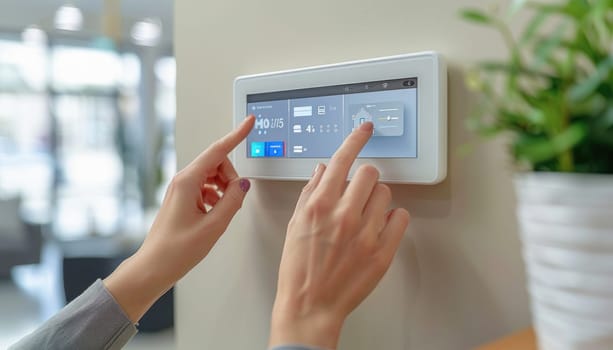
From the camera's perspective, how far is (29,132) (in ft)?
17.1

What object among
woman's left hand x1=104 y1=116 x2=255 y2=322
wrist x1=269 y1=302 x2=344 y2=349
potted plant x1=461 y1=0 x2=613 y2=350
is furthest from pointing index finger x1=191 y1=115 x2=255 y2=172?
potted plant x1=461 y1=0 x2=613 y2=350

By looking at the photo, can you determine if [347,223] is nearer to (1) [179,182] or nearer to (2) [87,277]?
(1) [179,182]

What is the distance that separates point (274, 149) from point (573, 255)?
405 mm

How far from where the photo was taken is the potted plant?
286 mm

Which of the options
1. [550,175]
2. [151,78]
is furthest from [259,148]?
[151,78]

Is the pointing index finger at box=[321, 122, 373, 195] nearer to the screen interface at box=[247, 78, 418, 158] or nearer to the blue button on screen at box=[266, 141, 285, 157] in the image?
the screen interface at box=[247, 78, 418, 158]

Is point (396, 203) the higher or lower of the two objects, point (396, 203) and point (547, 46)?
the lower

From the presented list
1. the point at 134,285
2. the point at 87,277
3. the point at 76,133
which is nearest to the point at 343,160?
the point at 134,285

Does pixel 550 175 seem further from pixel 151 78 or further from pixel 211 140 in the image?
pixel 151 78

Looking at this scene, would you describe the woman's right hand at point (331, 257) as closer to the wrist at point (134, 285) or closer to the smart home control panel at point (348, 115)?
the smart home control panel at point (348, 115)

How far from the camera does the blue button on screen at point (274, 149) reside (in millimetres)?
641

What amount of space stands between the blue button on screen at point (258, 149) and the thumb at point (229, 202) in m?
0.04

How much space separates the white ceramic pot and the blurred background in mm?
4589

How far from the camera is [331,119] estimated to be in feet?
1.94
